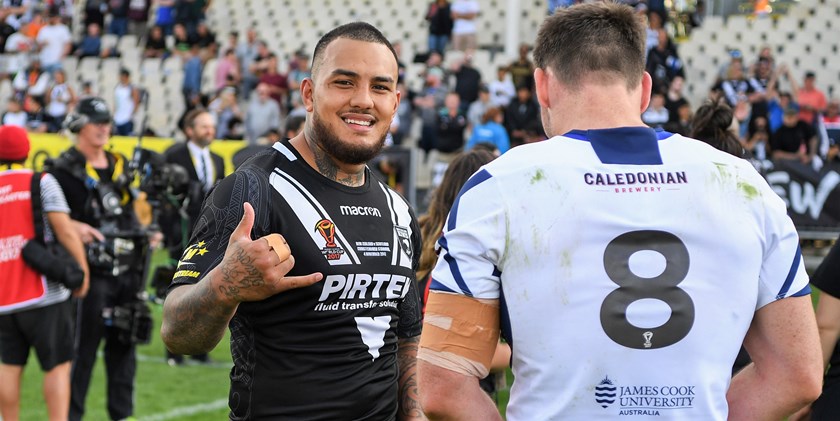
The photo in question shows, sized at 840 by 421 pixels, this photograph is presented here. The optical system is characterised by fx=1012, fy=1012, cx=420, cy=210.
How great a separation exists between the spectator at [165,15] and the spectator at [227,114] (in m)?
5.14

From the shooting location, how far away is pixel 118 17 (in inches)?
946

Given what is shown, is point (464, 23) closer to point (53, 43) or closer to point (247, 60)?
point (247, 60)

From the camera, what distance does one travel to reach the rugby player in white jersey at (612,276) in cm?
215

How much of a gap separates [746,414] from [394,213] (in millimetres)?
1445

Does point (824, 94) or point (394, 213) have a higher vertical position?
point (394, 213)

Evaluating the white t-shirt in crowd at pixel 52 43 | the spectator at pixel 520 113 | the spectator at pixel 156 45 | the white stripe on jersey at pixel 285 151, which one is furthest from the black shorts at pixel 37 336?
the white t-shirt in crowd at pixel 52 43

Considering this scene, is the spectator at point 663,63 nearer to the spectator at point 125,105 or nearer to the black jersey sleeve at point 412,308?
the spectator at point 125,105

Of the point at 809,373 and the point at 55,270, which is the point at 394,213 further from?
the point at 55,270

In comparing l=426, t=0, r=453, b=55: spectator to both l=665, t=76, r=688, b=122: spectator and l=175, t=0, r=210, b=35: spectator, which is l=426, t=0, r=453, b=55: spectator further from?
l=175, t=0, r=210, b=35: spectator

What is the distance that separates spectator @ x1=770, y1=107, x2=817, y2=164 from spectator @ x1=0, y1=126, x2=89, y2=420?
1093 centimetres

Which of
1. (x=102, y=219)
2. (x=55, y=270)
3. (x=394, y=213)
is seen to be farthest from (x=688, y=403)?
(x=102, y=219)

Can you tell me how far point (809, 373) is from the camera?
224 centimetres

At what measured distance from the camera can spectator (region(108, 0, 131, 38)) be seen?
23.8 meters

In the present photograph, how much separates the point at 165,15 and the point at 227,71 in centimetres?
390
